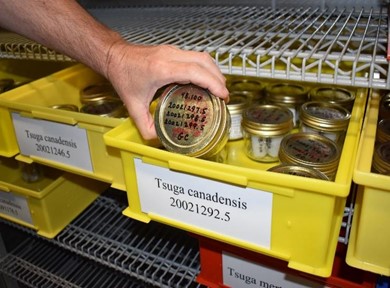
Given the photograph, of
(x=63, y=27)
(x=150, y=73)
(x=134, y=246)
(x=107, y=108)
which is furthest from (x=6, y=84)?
(x=150, y=73)

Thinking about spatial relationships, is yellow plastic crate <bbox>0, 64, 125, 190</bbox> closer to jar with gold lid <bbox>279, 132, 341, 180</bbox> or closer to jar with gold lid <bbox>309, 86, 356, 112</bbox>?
jar with gold lid <bbox>279, 132, 341, 180</bbox>

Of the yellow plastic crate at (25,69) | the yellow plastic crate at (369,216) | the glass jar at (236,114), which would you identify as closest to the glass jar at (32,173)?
the yellow plastic crate at (25,69)

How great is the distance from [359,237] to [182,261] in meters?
0.63

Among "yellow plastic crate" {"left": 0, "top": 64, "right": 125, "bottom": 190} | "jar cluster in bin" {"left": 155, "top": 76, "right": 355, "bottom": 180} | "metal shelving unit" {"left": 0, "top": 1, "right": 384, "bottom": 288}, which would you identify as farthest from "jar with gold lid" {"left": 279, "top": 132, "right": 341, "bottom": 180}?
"yellow plastic crate" {"left": 0, "top": 64, "right": 125, "bottom": 190}

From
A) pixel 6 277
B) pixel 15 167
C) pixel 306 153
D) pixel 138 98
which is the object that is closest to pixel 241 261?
pixel 306 153

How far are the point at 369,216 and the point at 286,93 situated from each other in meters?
0.49

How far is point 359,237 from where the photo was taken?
Result: 577 mm

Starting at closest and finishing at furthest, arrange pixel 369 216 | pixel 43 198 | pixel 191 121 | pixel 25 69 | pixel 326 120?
1. pixel 369 216
2. pixel 191 121
3. pixel 326 120
4. pixel 43 198
5. pixel 25 69

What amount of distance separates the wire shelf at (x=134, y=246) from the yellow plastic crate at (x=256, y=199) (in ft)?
1.36

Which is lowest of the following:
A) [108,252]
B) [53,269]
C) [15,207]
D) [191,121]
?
[53,269]

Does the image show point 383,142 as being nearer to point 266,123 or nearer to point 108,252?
point 266,123

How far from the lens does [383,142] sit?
0.71 m

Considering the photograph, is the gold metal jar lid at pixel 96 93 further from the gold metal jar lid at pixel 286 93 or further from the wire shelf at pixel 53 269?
the wire shelf at pixel 53 269

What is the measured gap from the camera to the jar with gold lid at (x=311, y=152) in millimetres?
687
